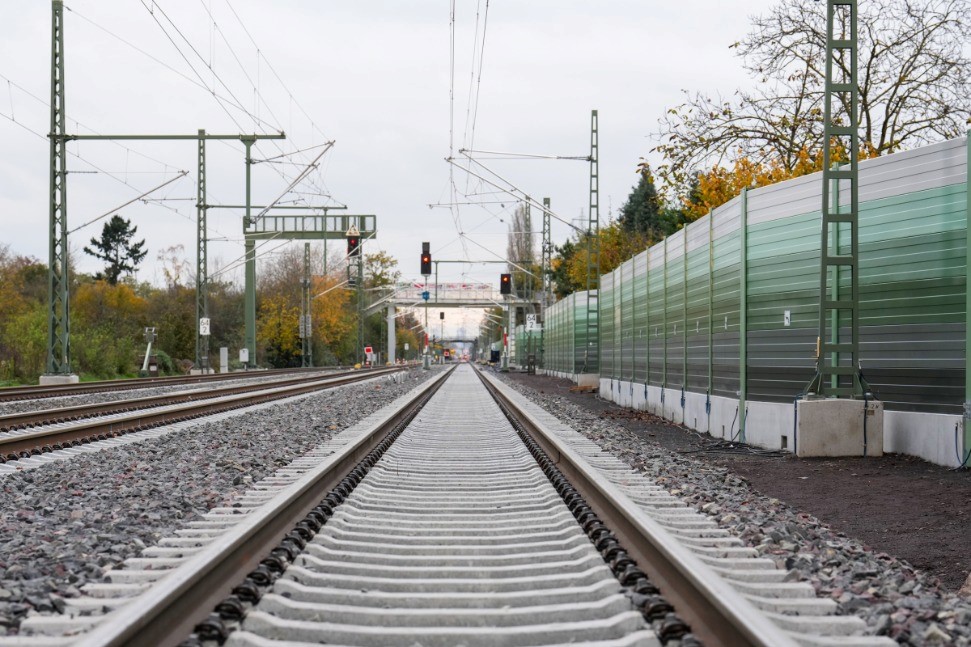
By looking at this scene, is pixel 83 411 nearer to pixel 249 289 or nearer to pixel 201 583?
pixel 201 583

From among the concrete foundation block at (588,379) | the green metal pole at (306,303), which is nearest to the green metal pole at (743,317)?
the concrete foundation block at (588,379)

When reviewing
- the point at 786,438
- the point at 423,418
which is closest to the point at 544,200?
the point at 423,418

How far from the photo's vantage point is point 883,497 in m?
8.70

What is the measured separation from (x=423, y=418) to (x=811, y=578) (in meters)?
13.5

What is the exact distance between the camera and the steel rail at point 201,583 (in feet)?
11.5

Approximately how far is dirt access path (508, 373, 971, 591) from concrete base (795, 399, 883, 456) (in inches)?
6.4

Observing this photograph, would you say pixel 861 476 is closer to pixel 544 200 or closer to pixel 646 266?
pixel 646 266

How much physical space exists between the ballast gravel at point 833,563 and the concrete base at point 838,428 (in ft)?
5.62

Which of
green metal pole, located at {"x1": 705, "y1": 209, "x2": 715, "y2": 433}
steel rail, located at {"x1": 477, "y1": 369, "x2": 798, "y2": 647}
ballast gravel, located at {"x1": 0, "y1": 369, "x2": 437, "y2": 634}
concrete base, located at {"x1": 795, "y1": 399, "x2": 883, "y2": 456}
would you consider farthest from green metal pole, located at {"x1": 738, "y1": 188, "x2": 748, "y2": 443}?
steel rail, located at {"x1": 477, "y1": 369, "x2": 798, "y2": 647}

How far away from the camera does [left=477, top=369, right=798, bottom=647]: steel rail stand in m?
3.54

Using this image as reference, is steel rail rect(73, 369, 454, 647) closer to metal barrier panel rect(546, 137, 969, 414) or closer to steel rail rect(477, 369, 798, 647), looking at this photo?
steel rail rect(477, 369, 798, 647)

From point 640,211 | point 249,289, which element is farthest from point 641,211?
point 249,289

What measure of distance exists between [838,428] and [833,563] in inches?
246

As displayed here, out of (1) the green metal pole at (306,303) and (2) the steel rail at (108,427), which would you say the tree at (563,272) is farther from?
(2) the steel rail at (108,427)
